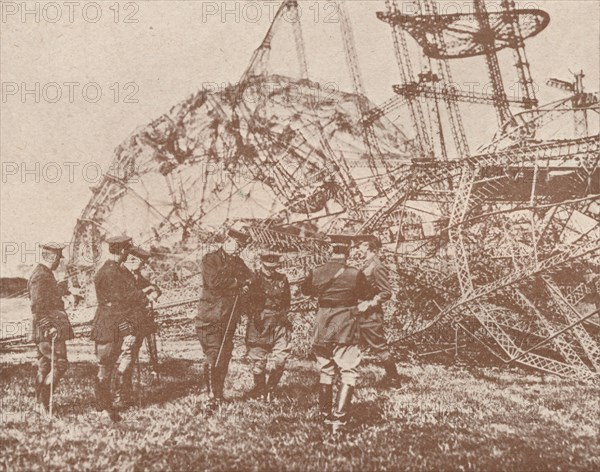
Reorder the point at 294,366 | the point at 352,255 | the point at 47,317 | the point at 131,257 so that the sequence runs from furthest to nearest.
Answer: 1. the point at 352,255
2. the point at 294,366
3. the point at 131,257
4. the point at 47,317

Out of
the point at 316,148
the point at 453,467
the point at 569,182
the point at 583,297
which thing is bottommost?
the point at 453,467

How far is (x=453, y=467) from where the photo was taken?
469cm

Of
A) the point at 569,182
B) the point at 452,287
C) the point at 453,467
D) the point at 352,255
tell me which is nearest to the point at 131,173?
the point at 352,255

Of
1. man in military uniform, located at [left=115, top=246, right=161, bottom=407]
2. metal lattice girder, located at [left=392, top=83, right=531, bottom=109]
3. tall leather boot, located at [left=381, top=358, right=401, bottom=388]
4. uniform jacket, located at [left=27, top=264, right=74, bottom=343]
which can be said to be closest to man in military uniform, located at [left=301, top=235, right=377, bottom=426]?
tall leather boot, located at [left=381, top=358, right=401, bottom=388]

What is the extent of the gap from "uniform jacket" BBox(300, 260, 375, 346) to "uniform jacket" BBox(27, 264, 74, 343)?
336 cm

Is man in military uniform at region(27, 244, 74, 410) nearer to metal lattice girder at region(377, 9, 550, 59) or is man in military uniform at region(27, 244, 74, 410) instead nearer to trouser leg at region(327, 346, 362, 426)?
trouser leg at region(327, 346, 362, 426)

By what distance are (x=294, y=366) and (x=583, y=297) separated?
20.6 feet

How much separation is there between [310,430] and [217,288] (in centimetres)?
243

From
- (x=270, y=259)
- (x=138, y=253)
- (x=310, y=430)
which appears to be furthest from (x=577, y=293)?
(x=138, y=253)

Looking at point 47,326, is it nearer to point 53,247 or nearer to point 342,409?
point 53,247

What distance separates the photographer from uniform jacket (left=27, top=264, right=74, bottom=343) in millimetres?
6840

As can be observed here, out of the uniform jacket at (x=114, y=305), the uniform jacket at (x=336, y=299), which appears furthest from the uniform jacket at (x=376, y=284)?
the uniform jacket at (x=114, y=305)

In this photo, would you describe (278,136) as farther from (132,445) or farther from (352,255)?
(132,445)

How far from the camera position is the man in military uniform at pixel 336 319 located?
246 inches
